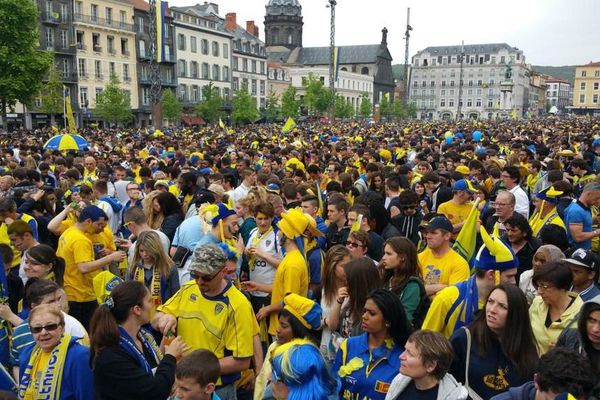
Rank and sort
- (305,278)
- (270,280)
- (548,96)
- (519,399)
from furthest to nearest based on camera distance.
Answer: (548,96) < (270,280) < (305,278) < (519,399)

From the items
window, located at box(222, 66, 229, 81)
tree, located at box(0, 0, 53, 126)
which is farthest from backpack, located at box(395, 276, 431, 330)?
window, located at box(222, 66, 229, 81)

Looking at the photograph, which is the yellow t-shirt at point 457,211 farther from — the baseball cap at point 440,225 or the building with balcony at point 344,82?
the building with balcony at point 344,82

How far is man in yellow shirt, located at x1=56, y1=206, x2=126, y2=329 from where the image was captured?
17.6 ft

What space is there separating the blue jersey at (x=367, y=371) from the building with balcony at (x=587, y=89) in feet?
435

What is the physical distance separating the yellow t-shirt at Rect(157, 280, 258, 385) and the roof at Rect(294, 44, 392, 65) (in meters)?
111

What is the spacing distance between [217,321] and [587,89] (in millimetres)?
137073

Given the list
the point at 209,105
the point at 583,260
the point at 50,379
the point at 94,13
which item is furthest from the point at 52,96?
the point at 583,260

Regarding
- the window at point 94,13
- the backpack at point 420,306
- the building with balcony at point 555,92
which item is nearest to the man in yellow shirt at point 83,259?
the backpack at point 420,306

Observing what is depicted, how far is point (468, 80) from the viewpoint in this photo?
12350 cm

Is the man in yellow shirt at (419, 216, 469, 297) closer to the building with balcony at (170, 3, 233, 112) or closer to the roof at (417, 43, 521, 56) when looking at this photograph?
the building with balcony at (170, 3, 233, 112)

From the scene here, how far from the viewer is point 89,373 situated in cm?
328

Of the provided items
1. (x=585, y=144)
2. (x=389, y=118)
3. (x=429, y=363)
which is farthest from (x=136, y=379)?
(x=389, y=118)

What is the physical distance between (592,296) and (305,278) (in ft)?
7.54

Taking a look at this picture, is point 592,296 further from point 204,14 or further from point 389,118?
point 389,118
